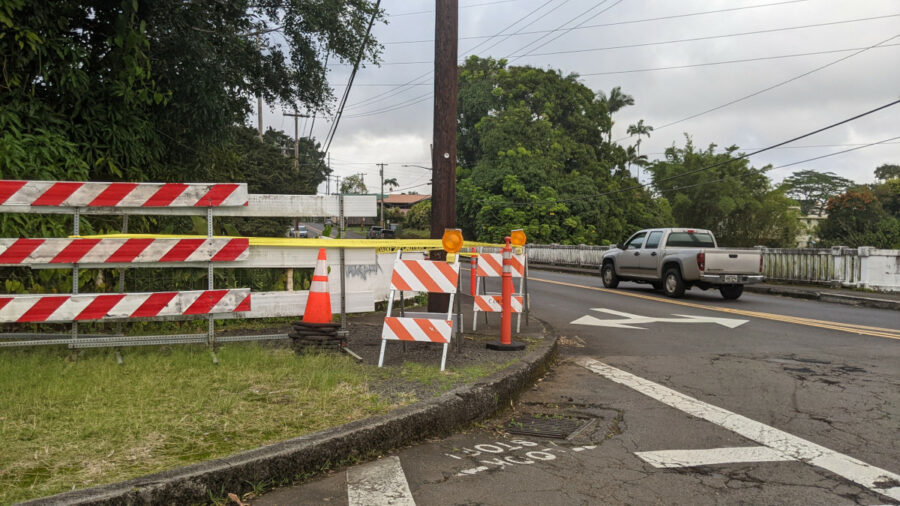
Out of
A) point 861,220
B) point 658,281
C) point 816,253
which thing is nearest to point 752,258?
point 658,281

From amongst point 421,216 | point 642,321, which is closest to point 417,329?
point 642,321

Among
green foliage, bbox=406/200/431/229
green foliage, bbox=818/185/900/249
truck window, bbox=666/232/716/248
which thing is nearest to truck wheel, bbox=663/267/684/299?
truck window, bbox=666/232/716/248

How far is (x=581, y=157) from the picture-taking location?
5169cm

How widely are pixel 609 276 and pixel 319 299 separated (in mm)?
13500

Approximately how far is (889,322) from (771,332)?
3212 millimetres

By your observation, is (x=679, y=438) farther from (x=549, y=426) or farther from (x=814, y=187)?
(x=814, y=187)

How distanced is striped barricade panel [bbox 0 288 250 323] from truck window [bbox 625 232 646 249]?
13227 millimetres

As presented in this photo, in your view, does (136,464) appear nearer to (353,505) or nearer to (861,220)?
(353,505)

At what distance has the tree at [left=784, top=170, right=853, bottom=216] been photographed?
103 meters

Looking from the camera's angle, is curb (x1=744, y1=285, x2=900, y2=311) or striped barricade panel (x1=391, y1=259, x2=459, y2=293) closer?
striped barricade panel (x1=391, y1=259, x2=459, y2=293)

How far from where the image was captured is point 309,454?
11.5ft

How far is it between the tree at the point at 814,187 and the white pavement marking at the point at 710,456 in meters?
113

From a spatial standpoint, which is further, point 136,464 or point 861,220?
point 861,220

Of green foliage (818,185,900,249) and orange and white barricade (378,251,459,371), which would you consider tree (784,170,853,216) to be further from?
orange and white barricade (378,251,459,371)
